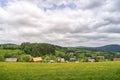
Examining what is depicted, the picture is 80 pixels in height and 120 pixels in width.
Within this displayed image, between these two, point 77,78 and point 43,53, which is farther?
point 43,53

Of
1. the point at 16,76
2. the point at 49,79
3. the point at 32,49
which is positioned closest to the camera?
the point at 49,79

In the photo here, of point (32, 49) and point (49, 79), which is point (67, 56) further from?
point (49, 79)

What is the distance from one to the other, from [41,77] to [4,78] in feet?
13.6

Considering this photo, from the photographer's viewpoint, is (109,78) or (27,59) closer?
(109,78)

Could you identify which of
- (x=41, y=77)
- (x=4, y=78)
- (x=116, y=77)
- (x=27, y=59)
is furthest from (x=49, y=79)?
(x=27, y=59)

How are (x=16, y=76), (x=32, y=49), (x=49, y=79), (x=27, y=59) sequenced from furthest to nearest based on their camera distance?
(x=32, y=49)
(x=27, y=59)
(x=16, y=76)
(x=49, y=79)

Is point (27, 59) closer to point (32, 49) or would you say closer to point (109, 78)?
point (32, 49)

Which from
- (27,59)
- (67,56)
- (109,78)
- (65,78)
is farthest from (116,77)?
(67,56)

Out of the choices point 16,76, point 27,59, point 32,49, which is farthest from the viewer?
point 32,49

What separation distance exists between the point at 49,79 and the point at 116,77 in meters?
7.41

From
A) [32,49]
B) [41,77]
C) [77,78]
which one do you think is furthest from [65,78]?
[32,49]

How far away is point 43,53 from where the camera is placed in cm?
19962

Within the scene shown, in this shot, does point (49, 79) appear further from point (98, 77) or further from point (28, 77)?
point (98, 77)

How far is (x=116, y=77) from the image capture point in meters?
24.0
